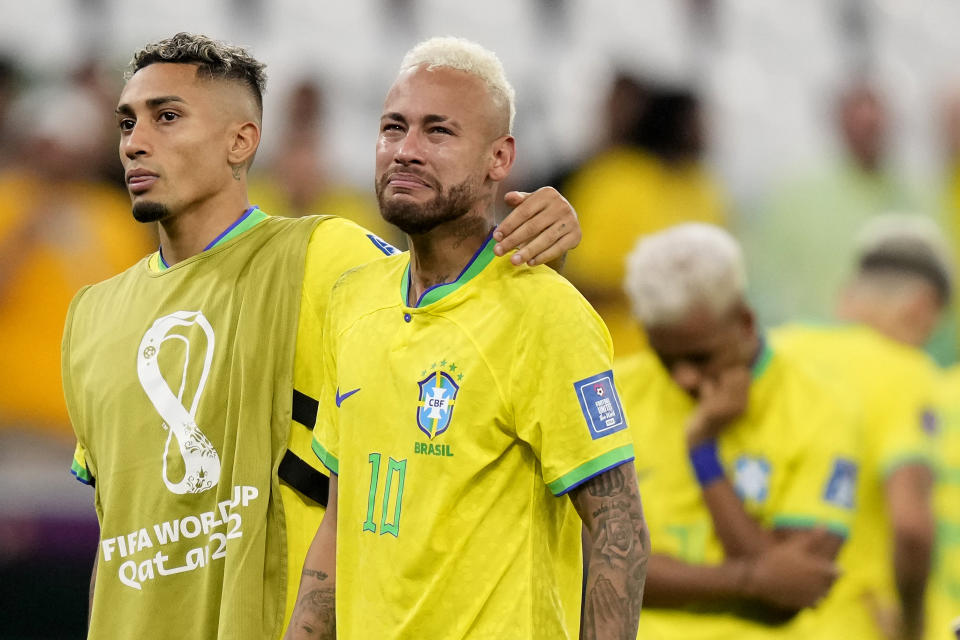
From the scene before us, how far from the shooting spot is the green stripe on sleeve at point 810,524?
381cm

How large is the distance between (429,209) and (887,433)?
2.77m

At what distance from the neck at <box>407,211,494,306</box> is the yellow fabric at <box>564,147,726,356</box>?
12.8 ft

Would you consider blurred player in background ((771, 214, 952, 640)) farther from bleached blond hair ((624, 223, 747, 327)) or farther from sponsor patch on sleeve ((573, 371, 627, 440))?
sponsor patch on sleeve ((573, 371, 627, 440))

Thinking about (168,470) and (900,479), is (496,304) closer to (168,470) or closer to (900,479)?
(168,470)

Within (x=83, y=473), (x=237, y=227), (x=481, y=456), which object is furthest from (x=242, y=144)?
(x=481, y=456)

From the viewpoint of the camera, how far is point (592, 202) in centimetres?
648

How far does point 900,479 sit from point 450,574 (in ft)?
8.97

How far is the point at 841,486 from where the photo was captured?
12.6 feet

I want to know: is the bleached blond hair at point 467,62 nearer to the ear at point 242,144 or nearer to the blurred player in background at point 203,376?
the blurred player in background at point 203,376

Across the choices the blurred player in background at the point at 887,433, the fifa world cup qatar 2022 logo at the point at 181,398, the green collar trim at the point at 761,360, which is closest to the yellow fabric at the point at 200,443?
the fifa world cup qatar 2022 logo at the point at 181,398

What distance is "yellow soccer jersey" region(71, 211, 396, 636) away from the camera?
2.68 meters

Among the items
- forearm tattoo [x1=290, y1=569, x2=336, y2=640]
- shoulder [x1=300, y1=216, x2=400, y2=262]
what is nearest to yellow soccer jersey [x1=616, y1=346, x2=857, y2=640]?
shoulder [x1=300, y1=216, x2=400, y2=262]

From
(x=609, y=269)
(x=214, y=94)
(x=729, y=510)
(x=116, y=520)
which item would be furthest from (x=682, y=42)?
(x=116, y=520)

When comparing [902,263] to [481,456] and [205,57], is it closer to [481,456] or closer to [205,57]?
[205,57]
